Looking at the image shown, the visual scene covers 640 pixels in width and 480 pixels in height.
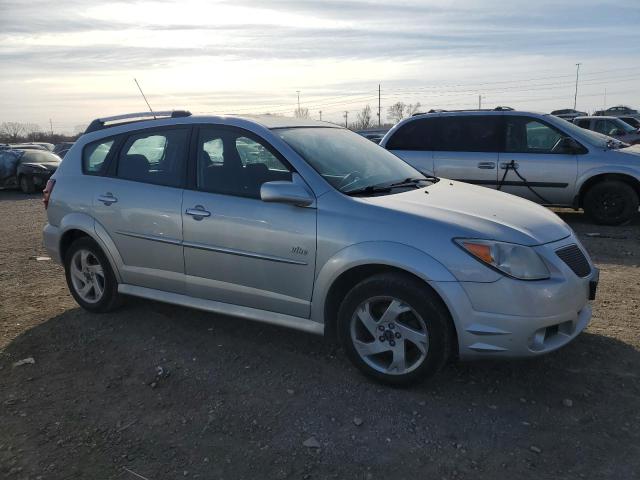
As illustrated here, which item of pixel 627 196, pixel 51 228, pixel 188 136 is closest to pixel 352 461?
pixel 188 136

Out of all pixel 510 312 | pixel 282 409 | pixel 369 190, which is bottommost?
pixel 282 409

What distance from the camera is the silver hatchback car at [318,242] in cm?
329

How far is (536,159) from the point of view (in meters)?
8.74

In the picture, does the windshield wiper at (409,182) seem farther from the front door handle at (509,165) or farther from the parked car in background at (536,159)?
the front door handle at (509,165)

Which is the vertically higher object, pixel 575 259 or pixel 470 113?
pixel 470 113

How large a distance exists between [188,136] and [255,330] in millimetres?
1624

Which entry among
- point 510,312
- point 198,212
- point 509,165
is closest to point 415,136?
point 509,165

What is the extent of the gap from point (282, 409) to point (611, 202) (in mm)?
7066

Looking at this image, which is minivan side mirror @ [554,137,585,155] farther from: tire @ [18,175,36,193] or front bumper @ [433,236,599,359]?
tire @ [18,175,36,193]

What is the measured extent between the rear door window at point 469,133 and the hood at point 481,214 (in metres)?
5.18

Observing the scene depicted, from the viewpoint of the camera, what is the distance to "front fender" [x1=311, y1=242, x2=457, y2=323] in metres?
3.30

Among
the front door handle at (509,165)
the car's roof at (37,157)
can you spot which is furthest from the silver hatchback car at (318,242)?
the car's roof at (37,157)

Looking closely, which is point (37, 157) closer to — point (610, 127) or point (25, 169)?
point (25, 169)

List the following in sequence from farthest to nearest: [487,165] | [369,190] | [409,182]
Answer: [487,165], [409,182], [369,190]
